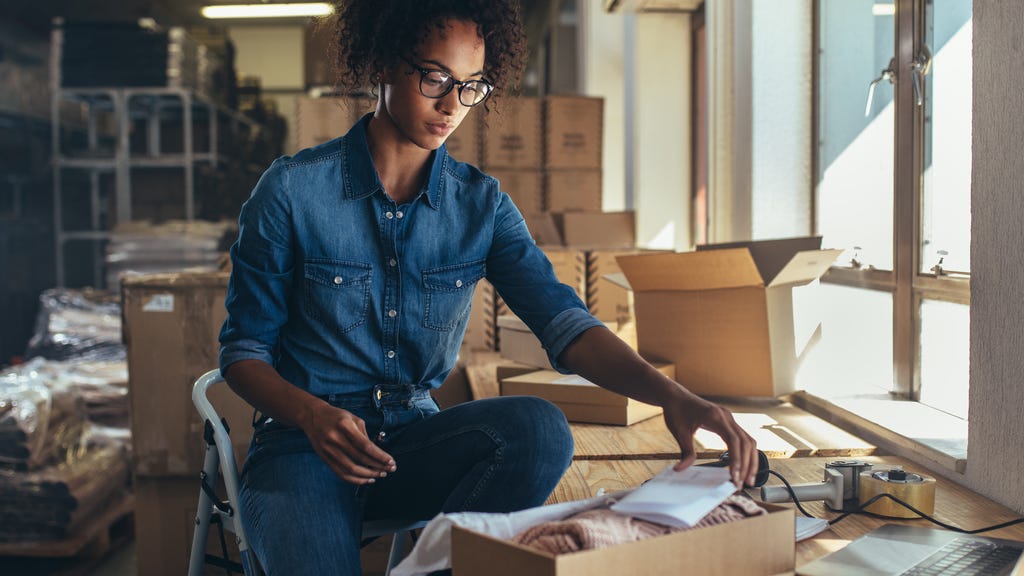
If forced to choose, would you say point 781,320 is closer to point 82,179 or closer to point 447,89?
point 447,89

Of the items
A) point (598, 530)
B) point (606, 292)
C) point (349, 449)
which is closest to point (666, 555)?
point (598, 530)

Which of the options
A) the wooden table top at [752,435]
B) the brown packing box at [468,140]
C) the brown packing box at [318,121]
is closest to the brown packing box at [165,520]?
the wooden table top at [752,435]

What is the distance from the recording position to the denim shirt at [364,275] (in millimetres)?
1419

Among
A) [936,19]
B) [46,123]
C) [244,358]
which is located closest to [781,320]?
[936,19]

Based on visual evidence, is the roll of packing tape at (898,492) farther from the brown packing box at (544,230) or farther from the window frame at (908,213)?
the brown packing box at (544,230)

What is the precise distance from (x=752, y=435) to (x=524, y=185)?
2812 mm

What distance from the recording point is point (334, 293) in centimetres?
146

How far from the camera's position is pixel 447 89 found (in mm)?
1424

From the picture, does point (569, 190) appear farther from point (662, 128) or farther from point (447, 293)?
point (447, 293)

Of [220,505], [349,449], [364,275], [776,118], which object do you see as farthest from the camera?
[776,118]

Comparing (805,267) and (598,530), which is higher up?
(805,267)

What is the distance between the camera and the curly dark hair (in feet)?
4.76

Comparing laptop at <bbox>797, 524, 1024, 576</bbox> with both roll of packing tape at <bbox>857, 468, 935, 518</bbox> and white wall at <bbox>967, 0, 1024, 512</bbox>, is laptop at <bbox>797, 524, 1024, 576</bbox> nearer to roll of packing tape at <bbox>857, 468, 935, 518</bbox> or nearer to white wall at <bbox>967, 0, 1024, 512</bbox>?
roll of packing tape at <bbox>857, 468, 935, 518</bbox>

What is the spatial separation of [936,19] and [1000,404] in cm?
106
